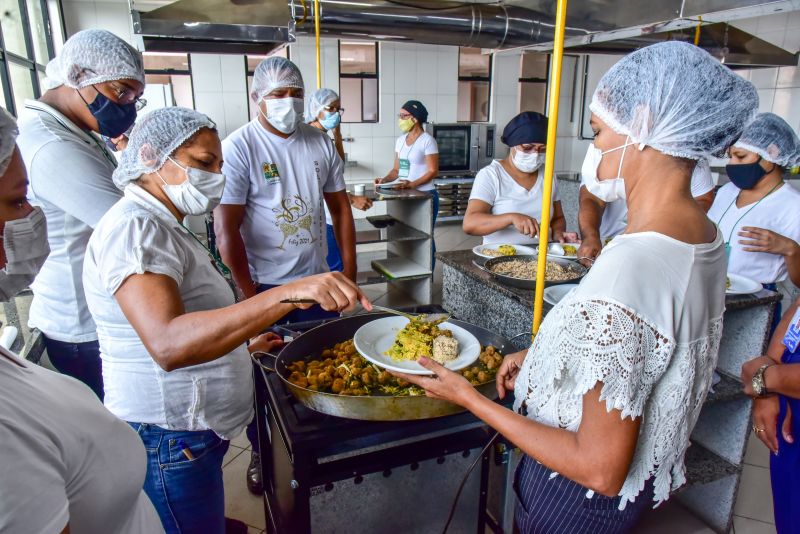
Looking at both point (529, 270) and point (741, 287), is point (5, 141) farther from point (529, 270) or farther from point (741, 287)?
point (741, 287)

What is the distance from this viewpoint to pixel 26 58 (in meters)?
3.67

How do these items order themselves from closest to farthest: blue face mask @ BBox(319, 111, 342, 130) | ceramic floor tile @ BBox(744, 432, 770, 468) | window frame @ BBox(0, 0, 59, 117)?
ceramic floor tile @ BBox(744, 432, 770, 468)
window frame @ BBox(0, 0, 59, 117)
blue face mask @ BBox(319, 111, 342, 130)

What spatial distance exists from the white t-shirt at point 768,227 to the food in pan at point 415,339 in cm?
165

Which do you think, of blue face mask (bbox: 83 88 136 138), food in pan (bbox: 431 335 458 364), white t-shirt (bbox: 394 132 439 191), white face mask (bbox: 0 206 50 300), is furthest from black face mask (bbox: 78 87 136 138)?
white t-shirt (bbox: 394 132 439 191)

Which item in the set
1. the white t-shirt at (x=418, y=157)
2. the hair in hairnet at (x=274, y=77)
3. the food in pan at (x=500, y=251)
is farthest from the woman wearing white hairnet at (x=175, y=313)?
the white t-shirt at (x=418, y=157)

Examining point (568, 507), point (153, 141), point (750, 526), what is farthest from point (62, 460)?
point (750, 526)

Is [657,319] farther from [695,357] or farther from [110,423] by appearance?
[110,423]

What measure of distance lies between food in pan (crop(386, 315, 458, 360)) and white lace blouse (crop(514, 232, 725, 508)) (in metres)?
0.34

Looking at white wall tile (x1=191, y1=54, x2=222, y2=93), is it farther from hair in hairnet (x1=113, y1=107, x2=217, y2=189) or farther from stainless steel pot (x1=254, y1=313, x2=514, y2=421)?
stainless steel pot (x1=254, y1=313, x2=514, y2=421)

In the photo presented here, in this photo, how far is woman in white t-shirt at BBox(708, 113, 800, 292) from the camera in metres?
2.08

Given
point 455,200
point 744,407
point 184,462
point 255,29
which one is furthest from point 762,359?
point 455,200

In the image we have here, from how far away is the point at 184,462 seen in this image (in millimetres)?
1201

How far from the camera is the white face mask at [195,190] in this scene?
120 centimetres

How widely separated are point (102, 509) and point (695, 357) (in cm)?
101
